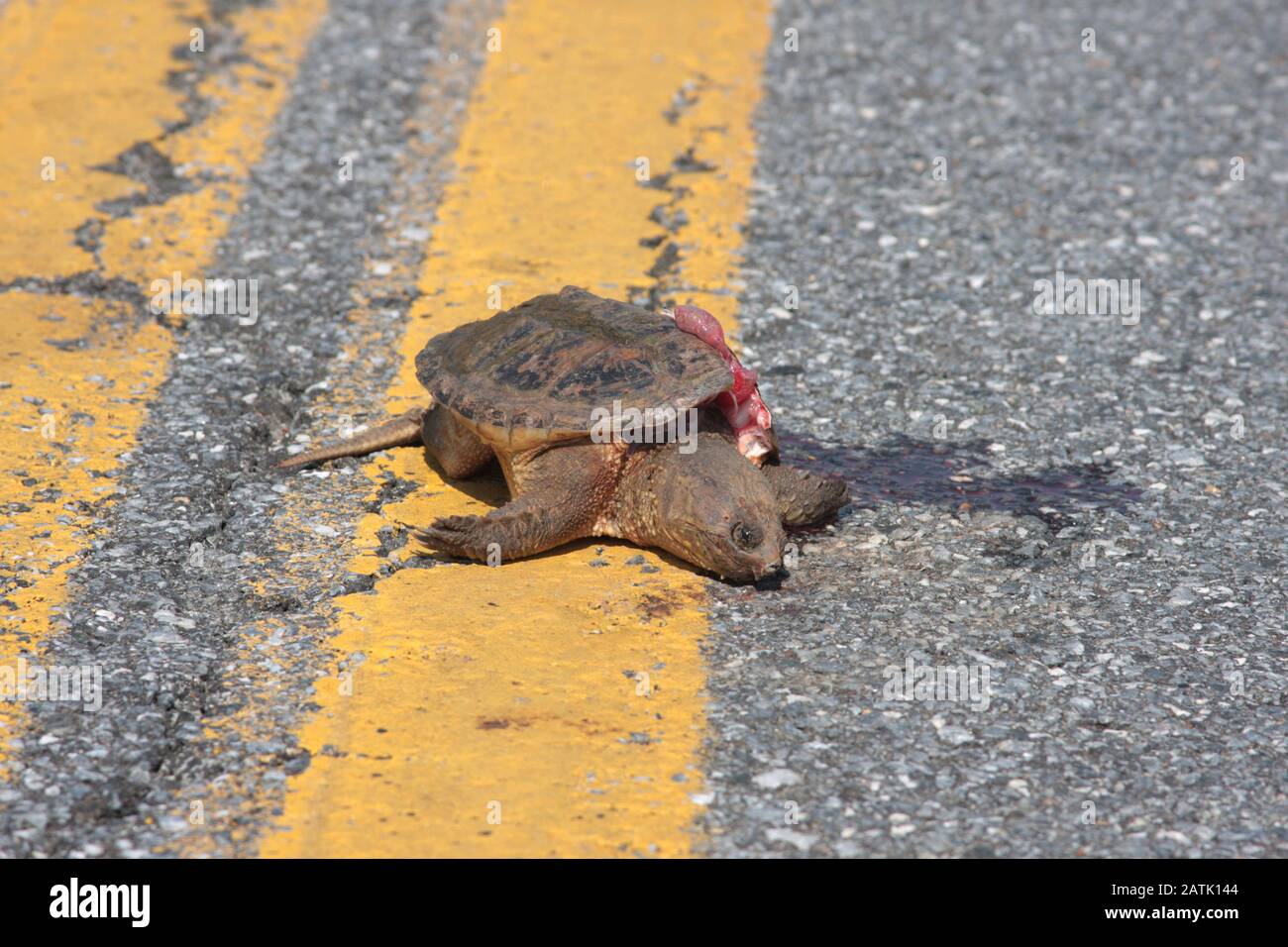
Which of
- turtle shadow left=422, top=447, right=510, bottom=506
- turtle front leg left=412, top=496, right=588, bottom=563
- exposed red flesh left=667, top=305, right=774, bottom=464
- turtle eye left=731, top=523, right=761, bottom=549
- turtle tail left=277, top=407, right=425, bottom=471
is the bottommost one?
turtle shadow left=422, top=447, right=510, bottom=506

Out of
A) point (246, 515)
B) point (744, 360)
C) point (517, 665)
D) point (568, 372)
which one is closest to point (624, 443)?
point (568, 372)

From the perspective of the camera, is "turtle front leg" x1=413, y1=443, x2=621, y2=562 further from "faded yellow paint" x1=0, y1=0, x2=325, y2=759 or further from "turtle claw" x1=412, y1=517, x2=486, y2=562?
"faded yellow paint" x1=0, y1=0, x2=325, y2=759

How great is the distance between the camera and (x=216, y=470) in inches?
186

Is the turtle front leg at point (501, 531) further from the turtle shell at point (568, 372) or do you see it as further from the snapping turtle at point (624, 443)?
the turtle shell at point (568, 372)

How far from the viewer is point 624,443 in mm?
4395

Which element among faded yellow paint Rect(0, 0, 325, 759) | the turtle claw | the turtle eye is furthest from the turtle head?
faded yellow paint Rect(0, 0, 325, 759)

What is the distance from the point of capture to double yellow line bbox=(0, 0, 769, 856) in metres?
3.32

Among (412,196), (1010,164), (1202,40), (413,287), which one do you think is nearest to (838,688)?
(413,287)

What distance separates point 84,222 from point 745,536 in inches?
135

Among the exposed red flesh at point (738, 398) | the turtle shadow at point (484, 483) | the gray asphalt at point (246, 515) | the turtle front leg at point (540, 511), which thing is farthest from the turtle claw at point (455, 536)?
the exposed red flesh at point (738, 398)

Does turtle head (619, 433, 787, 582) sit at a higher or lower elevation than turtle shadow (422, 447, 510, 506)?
higher

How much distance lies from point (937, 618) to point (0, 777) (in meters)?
2.34

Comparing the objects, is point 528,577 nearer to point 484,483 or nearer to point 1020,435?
point 484,483

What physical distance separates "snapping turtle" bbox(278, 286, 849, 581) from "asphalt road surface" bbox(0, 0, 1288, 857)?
14 cm
